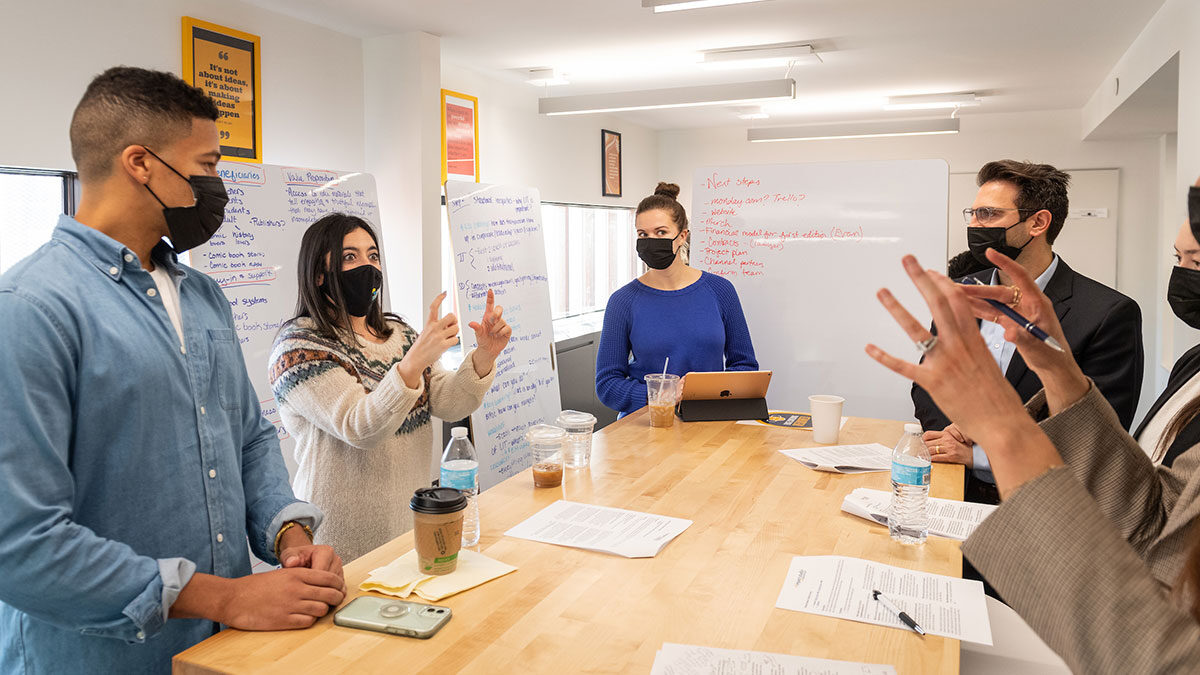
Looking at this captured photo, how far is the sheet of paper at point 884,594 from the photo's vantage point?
130 cm

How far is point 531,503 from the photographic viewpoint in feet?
6.21

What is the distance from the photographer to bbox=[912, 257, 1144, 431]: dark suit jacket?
2.34 meters

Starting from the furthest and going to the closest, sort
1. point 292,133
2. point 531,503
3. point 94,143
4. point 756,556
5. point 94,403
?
point 292,133, point 531,503, point 756,556, point 94,143, point 94,403

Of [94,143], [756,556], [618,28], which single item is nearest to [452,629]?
[756,556]

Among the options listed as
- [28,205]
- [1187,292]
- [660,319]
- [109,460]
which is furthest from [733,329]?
[28,205]

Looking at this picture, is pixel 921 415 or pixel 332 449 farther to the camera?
pixel 921 415

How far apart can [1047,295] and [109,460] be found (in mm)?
2492

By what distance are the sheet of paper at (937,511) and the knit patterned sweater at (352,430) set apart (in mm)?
1016

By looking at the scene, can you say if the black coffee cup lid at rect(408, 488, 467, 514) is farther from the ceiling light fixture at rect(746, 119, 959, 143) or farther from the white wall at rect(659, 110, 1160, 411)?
the white wall at rect(659, 110, 1160, 411)

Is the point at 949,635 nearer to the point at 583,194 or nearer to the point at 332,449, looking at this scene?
the point at 332,449

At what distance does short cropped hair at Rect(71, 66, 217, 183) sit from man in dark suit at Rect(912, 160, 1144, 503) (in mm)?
2015

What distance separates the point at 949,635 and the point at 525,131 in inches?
215

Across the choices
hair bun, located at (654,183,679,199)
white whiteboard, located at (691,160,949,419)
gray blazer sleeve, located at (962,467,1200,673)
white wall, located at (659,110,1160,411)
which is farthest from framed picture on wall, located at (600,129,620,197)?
gray blazer sleeve, located at (962,467,1200,673)

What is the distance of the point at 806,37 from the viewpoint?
4.68 metres
